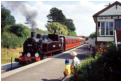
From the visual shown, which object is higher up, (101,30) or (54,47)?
(101,30)

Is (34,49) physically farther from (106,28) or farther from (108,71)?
(108,71)

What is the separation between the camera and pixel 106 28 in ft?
61.2

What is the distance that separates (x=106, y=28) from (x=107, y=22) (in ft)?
2.03

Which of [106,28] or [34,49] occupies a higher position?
[106,28]

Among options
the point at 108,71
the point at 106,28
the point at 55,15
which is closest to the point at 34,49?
the point at 106,28

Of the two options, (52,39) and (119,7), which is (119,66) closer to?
(119,7)

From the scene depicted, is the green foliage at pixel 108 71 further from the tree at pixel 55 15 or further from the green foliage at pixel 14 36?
the tree at pixel 55 15

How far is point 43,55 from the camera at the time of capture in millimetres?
18562

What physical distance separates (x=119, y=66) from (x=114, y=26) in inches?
437

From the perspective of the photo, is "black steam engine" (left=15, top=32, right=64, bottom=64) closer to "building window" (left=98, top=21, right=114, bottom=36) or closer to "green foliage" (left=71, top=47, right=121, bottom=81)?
"building window" (left=98, top=21, right=114, bottom=36)

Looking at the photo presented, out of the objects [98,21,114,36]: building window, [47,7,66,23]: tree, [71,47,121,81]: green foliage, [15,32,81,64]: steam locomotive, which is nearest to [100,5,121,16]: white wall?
[98,21,114,36]: building window

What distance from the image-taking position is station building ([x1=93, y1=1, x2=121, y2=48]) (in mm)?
17812

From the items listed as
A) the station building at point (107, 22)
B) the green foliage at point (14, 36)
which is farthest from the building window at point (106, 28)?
the green foliage at point (14, 36)

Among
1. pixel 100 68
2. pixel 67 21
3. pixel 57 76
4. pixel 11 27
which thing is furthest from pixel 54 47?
pixel 67 21
